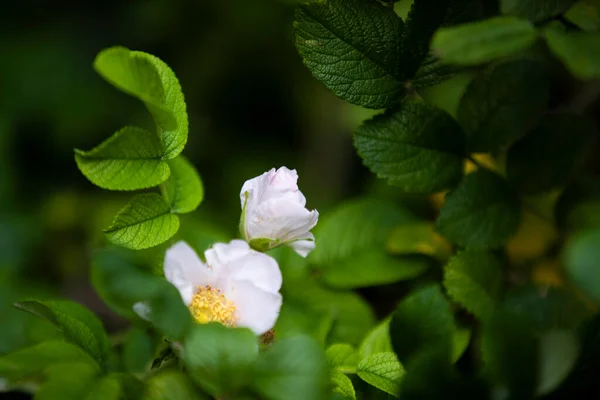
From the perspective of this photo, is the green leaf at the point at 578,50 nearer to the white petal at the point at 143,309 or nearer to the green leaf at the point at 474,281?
the green leaf at the point at 474,281

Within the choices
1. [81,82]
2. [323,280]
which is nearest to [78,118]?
[81,82]

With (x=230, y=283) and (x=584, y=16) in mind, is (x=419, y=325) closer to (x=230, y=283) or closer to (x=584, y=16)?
(x=230, y=283)

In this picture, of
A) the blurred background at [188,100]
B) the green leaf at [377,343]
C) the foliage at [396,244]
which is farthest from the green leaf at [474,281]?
the blurred background at [188,100]

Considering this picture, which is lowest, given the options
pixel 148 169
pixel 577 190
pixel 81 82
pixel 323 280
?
pixel 81 82

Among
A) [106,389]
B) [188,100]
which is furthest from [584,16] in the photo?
[188,100]

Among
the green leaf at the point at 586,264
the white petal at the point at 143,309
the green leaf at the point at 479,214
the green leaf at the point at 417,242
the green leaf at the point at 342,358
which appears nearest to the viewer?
the green leaf at the point at 586,264

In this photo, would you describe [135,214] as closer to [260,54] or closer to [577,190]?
[577,190]

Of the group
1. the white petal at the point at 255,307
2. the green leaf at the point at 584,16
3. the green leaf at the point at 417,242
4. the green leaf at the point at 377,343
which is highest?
the green leaf at the point at 584,16
